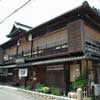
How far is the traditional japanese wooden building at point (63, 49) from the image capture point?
629 inches

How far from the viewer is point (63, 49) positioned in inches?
704

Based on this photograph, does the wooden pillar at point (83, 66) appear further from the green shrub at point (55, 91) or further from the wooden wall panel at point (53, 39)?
the wooden wall panel at point (53, 39)

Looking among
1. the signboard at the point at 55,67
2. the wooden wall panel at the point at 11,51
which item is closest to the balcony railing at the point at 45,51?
the signboard at the point at 55,67

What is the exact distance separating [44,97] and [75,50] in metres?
4.72

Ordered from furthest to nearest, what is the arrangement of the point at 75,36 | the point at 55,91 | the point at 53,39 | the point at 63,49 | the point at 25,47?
1. the point at 25,47
2. the point at 53,39
3. the point at 63,49
4. the point at 55,91
5. the point at 75,36

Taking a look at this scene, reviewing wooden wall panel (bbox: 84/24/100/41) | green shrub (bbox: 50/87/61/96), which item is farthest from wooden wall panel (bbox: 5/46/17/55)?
wooden wall panel (bbox: 84/24/100/41)

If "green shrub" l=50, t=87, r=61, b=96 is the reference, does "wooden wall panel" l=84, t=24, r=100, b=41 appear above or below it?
above

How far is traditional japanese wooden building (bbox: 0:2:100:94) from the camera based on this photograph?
15984 mm

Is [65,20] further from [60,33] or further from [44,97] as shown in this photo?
[44,97]

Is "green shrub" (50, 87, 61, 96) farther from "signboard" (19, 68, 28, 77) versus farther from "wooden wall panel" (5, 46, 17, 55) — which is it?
"wooden wall panel" (5, 46, 17, 55)

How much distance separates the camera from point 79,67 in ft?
54.0

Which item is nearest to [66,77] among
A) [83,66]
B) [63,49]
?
[83,66]

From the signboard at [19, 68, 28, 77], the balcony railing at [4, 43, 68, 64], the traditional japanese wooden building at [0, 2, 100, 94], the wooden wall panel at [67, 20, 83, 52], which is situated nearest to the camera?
the wooden wall panel at [67, 20, 83, 52]

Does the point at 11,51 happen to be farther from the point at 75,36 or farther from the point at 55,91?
the point at 75,36
